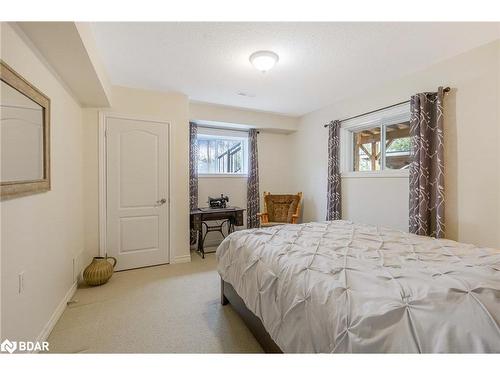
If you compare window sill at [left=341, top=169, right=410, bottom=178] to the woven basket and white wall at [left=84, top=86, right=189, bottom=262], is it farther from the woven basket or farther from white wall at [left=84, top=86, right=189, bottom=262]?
the woven basket

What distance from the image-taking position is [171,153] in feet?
11.2

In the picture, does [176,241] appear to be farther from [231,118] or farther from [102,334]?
[231,118]

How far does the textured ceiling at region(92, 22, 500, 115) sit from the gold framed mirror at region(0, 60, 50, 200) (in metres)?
0.80

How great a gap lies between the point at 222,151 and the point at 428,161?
3.24 metres

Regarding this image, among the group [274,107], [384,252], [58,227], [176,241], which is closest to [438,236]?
[384,252]

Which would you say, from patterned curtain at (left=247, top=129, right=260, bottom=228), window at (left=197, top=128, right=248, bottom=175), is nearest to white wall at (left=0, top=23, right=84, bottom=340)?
window at (left=197, top=128, right=248, bottom=175)

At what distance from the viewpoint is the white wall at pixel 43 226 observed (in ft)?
4.46

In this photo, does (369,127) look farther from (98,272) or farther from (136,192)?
(98,272)

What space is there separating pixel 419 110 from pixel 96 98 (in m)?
3.62

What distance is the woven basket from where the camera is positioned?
2643 millimetres
